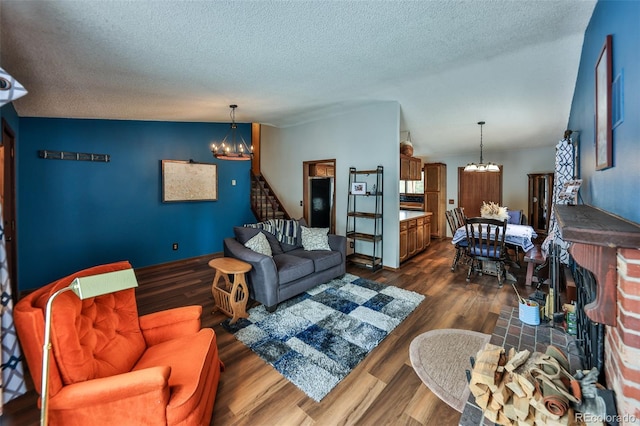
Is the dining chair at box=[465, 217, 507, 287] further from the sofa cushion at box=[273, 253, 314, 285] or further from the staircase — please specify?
the staircase

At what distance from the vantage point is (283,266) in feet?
10.8

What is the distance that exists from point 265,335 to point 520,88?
4.24m

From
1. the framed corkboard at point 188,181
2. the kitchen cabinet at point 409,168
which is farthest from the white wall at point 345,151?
the framed corkboard at point 188,181

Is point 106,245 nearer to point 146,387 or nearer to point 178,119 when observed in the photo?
point 178,119

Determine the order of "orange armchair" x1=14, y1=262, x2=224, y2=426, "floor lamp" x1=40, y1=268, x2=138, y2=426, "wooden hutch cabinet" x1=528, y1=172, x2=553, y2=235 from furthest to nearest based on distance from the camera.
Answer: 1. "wooden hutch cabinet" x1=528, y1=172, x2=553, y2=235
2. "orange armchair" x1=14, y1=262, x2=224, y2=426
3. "floor lamp" x1=40, y1=268, x2=138, y2=426

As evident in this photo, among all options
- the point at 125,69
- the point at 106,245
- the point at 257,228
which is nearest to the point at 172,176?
the point at 106,245

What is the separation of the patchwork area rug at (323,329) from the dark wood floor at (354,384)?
0.08 metres

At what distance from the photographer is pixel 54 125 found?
12.5 feet

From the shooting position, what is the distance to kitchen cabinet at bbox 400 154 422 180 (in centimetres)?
506

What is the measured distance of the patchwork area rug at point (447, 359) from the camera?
1895mm

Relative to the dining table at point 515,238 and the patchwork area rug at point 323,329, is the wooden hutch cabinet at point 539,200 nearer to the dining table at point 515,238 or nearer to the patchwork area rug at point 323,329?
the dining table at point 515,238

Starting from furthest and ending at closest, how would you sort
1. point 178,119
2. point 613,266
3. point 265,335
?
1. point 178,119
2. point 265,335
3. point 613,266

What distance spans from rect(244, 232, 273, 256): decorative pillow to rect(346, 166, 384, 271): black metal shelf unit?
1.84m

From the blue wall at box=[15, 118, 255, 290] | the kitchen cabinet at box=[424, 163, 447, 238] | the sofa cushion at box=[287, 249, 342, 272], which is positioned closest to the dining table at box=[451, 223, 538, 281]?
the sofa cushion at box=[287, 249, 342, 272]
